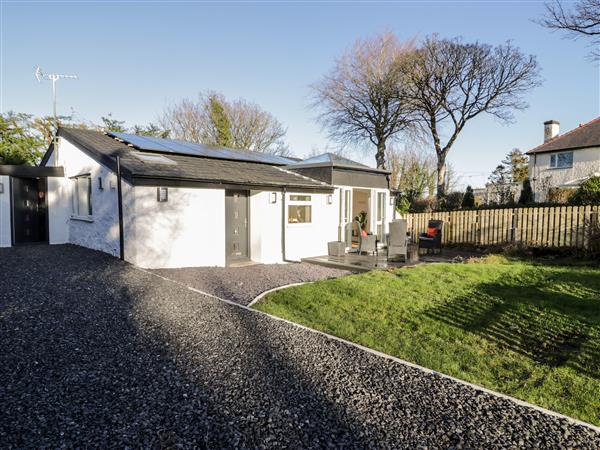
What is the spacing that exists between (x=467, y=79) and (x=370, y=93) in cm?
631

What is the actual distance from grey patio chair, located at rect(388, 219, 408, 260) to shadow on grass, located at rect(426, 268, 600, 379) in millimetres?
3204

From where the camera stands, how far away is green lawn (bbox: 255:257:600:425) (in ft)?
12.6

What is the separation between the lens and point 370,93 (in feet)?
85.0

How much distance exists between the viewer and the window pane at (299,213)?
12258 mm

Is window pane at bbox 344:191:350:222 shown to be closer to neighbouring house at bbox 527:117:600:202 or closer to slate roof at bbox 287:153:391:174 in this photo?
slate roof at bbox 287:153:391:174

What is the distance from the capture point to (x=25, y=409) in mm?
2941

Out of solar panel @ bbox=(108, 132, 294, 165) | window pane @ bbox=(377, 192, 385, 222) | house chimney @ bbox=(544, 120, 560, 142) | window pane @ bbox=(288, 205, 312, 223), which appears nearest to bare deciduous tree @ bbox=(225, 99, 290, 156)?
solar panel @ bbox=(108, 132, 294, 165)

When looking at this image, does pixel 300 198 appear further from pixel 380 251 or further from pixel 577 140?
pixel 577 140

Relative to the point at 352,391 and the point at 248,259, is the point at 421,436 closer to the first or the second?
the point at 352,391

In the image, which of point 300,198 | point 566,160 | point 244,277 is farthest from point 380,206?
point 566,160

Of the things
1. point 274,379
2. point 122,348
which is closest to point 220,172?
point 122,348

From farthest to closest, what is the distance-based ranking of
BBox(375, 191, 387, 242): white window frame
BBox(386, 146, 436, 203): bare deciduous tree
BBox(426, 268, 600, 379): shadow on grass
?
1. BBox(386, 146, 436, 203): bare deciduous tree
2. BBox(375, 191, 387, 242): white window frame
3. BBox(426, 268, 600, 379): shadow on grass

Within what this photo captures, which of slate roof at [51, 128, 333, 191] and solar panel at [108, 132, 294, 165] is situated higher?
solar panel at [108, 132, 294, 165]

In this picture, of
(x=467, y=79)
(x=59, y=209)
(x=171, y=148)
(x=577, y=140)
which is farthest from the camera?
(x=577, y=140)
